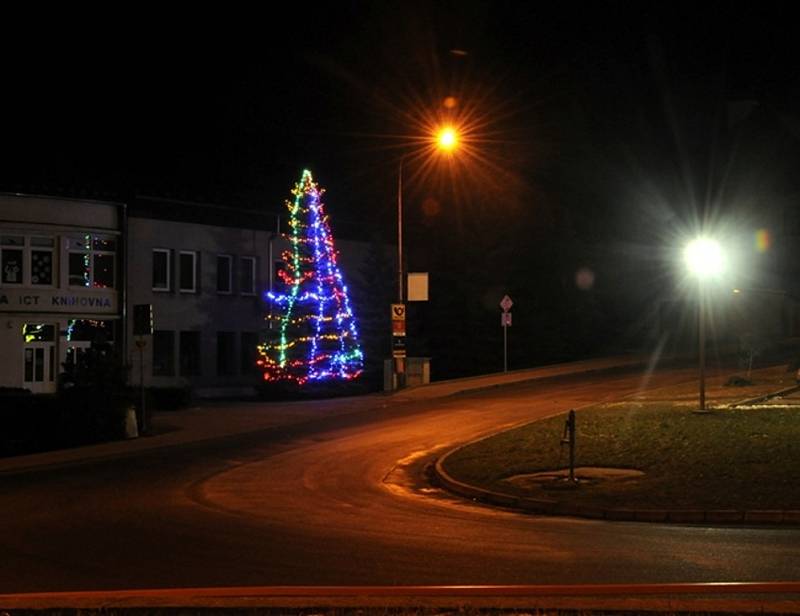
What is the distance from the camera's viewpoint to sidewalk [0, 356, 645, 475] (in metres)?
22.6

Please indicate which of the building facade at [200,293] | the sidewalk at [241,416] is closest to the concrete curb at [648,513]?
the sidewalk at [241,416]

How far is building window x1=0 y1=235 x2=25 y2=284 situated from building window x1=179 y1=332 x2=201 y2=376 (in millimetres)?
7816

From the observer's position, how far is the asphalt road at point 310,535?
945 cm

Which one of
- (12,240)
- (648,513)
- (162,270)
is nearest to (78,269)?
(12,240)

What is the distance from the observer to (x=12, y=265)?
3869 centimetres

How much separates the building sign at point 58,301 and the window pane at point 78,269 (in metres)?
0.46

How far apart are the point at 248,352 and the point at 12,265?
1183 cm

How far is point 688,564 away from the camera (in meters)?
9.73

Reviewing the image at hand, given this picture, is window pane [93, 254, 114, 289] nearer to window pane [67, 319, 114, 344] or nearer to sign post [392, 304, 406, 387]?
window pane [67, 319, 114, 344]

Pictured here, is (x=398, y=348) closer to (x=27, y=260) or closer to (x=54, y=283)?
(x=54, y=283)

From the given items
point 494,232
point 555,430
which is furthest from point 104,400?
point 494,232

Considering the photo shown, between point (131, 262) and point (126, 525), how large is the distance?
30163 mm

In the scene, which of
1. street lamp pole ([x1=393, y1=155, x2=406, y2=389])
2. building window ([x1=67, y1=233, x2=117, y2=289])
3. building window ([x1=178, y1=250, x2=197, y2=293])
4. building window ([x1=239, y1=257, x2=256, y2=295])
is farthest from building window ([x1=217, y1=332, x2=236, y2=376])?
street lamp pole ([x1=393, y1=155, x2=406, y2=389])

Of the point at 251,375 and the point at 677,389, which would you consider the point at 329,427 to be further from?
the point at 251,375
